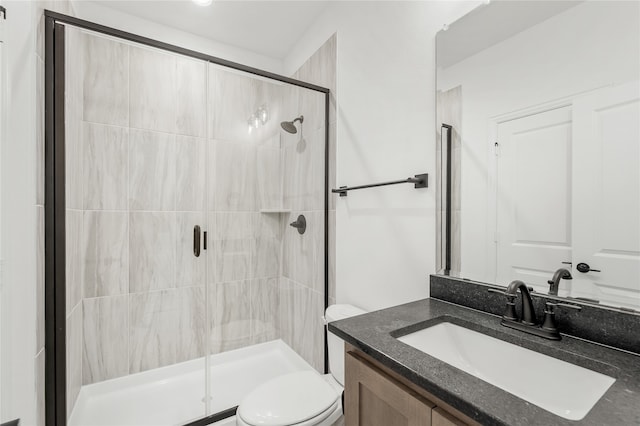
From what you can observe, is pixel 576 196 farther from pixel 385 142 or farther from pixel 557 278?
pixel 385 142

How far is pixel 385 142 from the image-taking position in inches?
56.7

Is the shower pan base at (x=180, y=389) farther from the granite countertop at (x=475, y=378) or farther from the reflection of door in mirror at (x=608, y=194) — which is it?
the reflection of door in mirror at (x=608, y=194)

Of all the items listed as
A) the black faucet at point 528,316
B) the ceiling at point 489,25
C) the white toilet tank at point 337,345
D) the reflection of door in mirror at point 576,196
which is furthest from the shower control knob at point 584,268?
the white toilet tank at point 337,345

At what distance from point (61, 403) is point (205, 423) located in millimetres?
660

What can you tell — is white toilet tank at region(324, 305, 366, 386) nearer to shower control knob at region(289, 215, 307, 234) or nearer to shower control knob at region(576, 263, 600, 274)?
shower control knob at region(289, 215, 307, 234)

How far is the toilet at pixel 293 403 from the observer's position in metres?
1.11

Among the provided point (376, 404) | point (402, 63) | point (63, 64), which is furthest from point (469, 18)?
point (63, 64)

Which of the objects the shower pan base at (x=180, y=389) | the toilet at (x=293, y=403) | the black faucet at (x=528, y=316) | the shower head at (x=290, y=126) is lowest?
the shower pan base at (x=180, y=389)

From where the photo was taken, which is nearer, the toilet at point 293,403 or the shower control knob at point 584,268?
the shower control knob at point 584,268

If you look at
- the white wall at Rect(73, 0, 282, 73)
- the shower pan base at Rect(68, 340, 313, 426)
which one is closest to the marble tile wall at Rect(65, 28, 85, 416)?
the shower pan base at Rect(68, 340, 313, 426)

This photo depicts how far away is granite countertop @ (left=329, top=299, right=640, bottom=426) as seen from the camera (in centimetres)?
47

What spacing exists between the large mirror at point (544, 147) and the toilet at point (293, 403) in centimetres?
74

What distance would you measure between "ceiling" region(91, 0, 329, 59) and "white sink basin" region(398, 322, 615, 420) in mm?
2055

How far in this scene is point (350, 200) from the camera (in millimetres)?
1694
